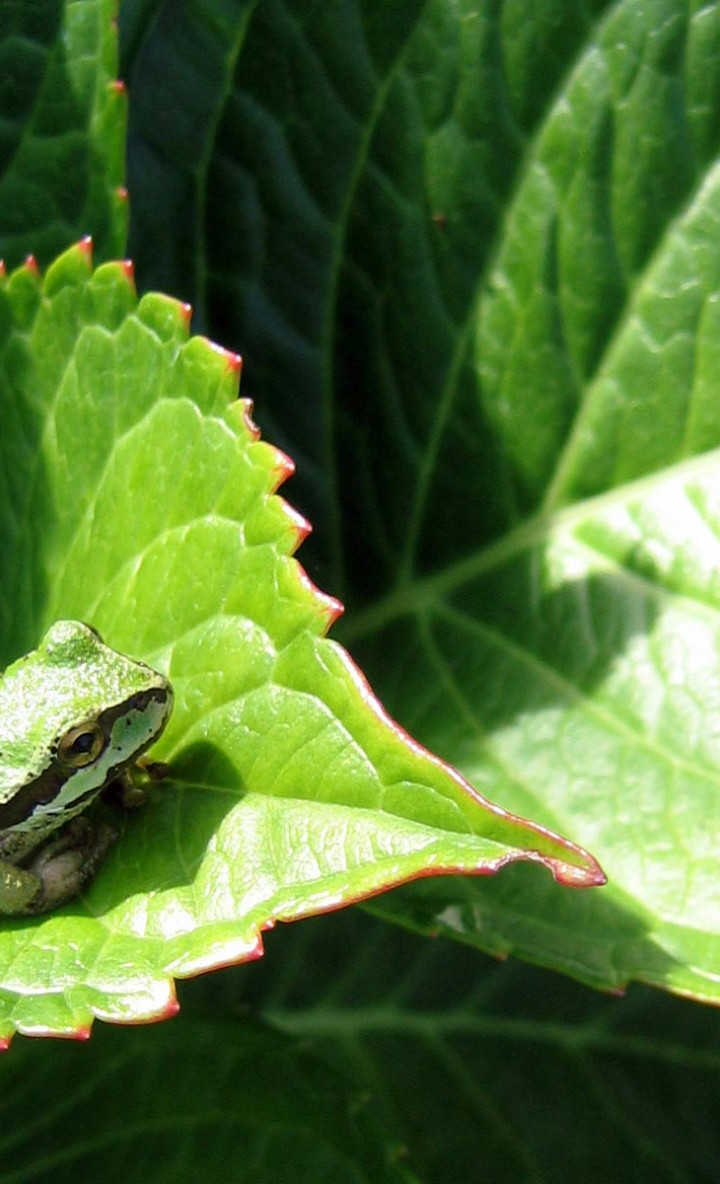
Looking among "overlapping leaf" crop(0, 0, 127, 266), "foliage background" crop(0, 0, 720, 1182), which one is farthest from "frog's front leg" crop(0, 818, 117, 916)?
"overlapping leaf" crop(0, 0, 127, 266)

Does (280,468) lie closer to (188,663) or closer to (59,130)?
(188,663)

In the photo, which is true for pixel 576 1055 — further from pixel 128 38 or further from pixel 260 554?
pixel 128 38

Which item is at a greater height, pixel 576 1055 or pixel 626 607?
pixel 626 607

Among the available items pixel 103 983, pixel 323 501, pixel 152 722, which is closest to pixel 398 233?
pixel 323 501

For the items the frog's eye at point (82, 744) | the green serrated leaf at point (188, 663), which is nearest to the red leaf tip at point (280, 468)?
the green serrated leaf at point (188, 663)

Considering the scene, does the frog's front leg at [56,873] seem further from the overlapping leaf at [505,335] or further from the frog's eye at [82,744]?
the overlapping leaf at [505,335]

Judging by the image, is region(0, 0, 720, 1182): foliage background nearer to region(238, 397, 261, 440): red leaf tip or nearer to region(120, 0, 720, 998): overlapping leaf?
region(120, 0, 720, 998): overlapping leaf

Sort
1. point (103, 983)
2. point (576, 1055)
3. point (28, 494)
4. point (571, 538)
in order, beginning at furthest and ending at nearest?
point (576, 1055), point (571, 538), point (28, 494), point (103, 983)
